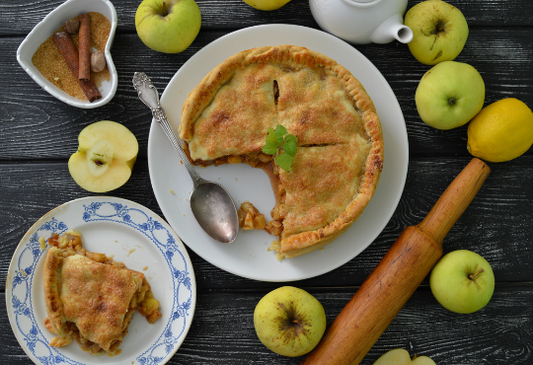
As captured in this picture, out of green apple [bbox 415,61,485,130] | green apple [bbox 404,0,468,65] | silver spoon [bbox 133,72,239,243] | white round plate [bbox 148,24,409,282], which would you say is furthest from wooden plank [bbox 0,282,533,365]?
green apple [bbox 404,0,468,65]

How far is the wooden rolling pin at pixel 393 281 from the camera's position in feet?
7.60

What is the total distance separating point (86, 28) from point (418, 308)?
2840mm

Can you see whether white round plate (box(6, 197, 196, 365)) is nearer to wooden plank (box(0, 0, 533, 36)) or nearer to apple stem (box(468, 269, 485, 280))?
wooden plank (box(0, 0, 533, 36))

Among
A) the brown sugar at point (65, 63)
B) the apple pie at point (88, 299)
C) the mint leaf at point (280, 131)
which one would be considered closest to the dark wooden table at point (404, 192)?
the brown sugar at point (65, 63)

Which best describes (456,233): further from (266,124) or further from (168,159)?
(168,159)

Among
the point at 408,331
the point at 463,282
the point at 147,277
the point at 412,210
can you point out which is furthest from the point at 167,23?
the point at 408,331

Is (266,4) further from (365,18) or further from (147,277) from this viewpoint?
(147,277)

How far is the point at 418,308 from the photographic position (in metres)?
2.58

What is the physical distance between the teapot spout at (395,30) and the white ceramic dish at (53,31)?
164cm

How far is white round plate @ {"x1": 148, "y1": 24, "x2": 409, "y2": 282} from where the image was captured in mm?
2393

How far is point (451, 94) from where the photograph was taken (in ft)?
7.67

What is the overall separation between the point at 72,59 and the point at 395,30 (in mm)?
2022

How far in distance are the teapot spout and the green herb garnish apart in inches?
32.7

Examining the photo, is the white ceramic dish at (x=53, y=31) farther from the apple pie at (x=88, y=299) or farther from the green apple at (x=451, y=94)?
the green apple at (x=451, y=94)
